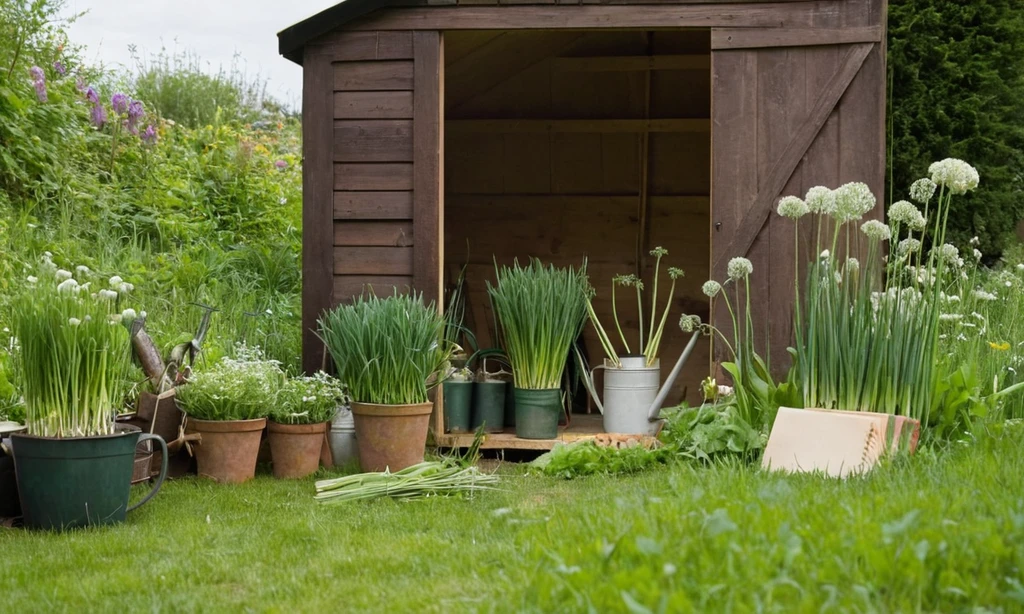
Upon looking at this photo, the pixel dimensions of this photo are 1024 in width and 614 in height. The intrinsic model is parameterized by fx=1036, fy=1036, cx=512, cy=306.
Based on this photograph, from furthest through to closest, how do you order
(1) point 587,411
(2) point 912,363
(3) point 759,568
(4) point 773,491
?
(1) point 587,411 < (2) point 912,363 < (4) point 773,491 < (3) point 759,568

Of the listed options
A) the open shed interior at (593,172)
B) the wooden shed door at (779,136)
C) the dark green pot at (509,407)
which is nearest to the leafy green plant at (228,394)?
the dark green pot at (509,407)

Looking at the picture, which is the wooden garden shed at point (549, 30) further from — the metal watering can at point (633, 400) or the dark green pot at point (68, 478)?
the dark green pot at point (68, 478)

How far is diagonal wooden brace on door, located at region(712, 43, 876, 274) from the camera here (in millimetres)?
4754

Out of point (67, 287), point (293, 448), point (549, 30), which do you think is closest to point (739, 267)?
point (549, 30)

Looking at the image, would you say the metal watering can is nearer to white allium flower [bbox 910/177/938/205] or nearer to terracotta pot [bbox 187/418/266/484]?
white allium flower [bbox 910/177/938/205]

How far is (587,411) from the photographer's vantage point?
6582 millimetres

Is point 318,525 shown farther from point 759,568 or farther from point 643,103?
point 643,103

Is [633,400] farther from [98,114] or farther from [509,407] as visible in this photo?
[98,114]

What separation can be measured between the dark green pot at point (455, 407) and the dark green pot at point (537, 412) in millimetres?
273

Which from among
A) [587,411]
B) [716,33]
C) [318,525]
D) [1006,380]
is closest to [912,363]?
[1006,380]

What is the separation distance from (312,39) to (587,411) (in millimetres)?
2899

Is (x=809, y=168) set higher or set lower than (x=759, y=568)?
higher

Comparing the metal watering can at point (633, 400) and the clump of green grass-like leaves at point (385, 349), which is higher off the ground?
the clump of green grass-like leaves at point (385, 349)

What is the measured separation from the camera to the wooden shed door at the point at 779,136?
4.76 meters
